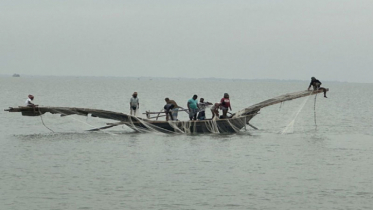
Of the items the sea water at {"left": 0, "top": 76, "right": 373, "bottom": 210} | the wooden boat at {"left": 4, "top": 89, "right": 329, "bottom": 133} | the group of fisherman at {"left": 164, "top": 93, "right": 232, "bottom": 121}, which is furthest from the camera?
the group of fisherman at {"left": 164, "top": 93, "right": 232, "bottom": 121}

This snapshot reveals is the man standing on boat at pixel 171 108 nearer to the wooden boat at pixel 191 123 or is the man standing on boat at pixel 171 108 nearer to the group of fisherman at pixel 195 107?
the group of fisherman at pixel 195 107

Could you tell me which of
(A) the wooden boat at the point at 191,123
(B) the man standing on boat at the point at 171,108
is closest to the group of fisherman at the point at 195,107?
(B) the man standing on boat at the point at 171,108

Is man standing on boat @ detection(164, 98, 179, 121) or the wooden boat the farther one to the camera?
man standing on boat @ detection(164, 98, 179, 121)

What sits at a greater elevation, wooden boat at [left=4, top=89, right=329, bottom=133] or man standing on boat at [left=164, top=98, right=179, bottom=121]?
man standing on boat at [left=164, top=98, right=179, bottom=121]

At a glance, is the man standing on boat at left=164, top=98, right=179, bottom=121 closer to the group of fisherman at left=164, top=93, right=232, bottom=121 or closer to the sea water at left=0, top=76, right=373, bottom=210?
the group of fisherman at left=164, top=93, right=232, bottom=121

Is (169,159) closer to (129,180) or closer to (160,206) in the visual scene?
(129,180)

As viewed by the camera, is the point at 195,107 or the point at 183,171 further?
the point at 195,107

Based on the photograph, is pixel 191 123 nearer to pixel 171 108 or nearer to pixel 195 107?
pixel 195 107

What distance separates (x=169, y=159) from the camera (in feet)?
76.2

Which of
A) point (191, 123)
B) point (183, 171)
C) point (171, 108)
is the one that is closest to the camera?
point (183, 171)

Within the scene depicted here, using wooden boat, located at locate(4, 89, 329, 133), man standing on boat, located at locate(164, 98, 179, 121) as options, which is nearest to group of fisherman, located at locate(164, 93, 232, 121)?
man standing on boat, located at locate(164, 98, 179, 121)

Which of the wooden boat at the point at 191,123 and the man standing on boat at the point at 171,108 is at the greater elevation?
the man standing on boat at the point at 171,108

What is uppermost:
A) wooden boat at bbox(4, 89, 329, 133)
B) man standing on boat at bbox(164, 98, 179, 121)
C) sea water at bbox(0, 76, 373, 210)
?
man standing on boat at bbox(164, 98, 179, 121)

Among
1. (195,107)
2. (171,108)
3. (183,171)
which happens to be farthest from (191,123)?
(183,171)
